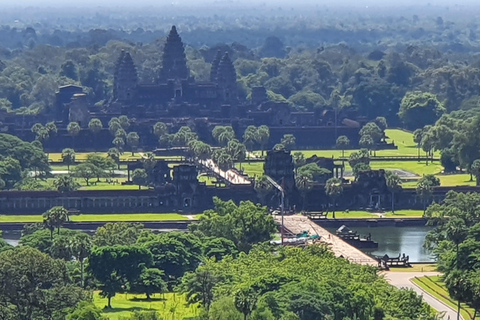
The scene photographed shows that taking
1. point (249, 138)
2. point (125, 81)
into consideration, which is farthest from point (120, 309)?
point (125, 81)

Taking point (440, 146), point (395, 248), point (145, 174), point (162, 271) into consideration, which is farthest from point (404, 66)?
point (162, 271)

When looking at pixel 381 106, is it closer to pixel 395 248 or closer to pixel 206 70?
pixel 206 70

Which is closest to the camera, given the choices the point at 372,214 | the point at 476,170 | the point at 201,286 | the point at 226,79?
the point at 201,286

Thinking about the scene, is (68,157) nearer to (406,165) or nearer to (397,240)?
(406,165)

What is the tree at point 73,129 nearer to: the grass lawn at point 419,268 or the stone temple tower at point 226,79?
the stone temple tower at point 226,79

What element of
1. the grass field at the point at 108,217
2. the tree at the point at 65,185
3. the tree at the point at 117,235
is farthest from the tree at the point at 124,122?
the tree at the point at 117,235
